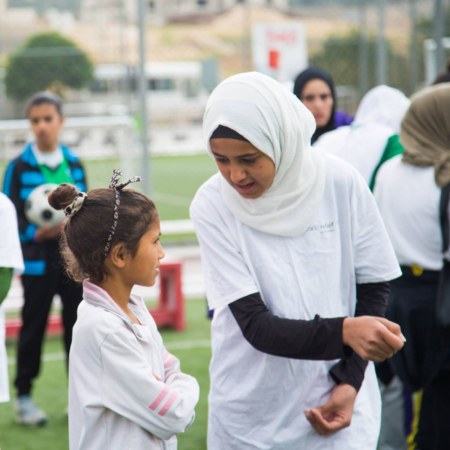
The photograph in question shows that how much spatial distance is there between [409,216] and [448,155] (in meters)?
0.30

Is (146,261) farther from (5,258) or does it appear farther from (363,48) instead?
(363,48)

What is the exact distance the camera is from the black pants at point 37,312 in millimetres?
4582

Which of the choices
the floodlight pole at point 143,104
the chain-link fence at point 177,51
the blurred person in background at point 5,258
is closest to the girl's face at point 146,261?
Result: the blurred person in background at point 5,258

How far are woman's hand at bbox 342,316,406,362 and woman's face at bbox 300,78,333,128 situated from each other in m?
2.88

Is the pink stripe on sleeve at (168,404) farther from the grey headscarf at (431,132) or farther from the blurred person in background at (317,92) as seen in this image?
the blurred person in background at (317,92)

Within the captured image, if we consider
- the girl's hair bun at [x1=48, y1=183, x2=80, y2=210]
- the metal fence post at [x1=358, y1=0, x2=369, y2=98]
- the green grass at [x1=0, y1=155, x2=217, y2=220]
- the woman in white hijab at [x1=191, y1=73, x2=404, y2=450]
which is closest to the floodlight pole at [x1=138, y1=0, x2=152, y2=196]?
the green grass at [x1=0, y1=155, x2=217, y2=220]

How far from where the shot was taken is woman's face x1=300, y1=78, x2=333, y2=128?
463 centimetres

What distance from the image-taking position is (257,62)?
7.64m

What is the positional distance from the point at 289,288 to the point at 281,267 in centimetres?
6

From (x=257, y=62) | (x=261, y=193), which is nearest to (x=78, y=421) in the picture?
(x=261, y=193)

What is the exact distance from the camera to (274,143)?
80.0 inches

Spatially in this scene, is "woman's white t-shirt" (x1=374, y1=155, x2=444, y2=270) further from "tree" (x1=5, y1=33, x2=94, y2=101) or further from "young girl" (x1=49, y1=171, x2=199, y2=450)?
"tree" (x1=5, y1=33, x2=94, y2=101)

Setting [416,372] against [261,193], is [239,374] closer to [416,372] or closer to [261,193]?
[261,193]

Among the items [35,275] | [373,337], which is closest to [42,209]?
[35,275]
